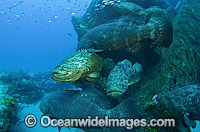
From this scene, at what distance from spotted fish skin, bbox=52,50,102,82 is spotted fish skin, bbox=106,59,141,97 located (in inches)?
22.1

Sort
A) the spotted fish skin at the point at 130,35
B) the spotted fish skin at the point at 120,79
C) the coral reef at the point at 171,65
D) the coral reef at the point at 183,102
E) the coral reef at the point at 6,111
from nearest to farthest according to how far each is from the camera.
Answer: the coral reef at the point at 183,102 < the coral reef at the point at 171,65 < the spotted fish skin at the point at 120,79 < the spotted fish skin at the point at 130,35 < the coral reef at the point at 6,111

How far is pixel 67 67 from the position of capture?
2705 mm

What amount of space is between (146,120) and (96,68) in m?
1.77

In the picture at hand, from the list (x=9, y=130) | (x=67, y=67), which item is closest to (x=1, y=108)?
(x=9, y=130)

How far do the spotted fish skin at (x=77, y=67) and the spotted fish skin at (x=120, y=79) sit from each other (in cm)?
56

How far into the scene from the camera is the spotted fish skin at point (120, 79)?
8.23 feet

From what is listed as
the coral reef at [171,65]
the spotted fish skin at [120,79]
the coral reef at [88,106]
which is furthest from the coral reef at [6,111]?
the spotted fish skin at [120,79]

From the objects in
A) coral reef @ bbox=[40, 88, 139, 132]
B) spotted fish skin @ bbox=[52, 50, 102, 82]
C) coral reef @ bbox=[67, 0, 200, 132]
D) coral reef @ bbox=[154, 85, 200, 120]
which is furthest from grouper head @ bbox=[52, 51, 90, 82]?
coral reef @ bbox=[154, 85, 200, 120]

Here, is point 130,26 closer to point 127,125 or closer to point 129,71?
point 129,71

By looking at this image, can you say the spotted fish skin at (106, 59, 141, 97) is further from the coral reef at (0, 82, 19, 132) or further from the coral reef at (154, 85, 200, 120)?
the coral reef at (0, 82, 19, 132)

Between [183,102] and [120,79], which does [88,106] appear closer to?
[120,79]

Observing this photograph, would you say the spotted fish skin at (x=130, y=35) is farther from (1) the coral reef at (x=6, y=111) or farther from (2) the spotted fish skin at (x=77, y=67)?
(1) the coral reef at (x=6, y=111)

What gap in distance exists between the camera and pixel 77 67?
110 inches

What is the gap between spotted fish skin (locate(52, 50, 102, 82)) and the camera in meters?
2.60
